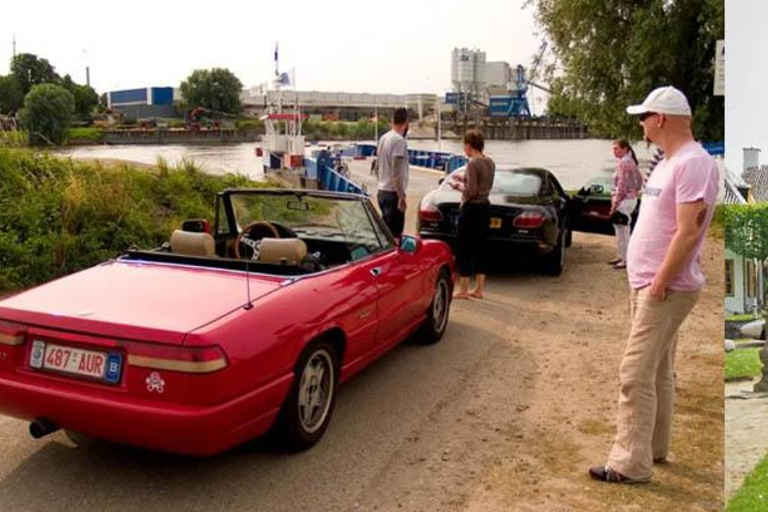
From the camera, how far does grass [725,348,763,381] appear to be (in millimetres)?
2291

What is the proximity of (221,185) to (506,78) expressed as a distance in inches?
2790

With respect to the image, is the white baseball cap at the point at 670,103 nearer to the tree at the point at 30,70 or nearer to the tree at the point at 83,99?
the tree at the point at 30,70

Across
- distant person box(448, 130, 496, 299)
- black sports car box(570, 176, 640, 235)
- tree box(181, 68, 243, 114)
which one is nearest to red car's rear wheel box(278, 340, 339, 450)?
distant person box(448, 130, 496, 299)

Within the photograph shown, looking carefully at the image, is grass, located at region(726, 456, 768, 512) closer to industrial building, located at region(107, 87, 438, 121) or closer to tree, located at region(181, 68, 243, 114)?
industrial building, located at region(107, 87, 438, 121)

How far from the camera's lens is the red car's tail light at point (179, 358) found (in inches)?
130

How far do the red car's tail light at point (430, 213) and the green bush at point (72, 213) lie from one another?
3298mm

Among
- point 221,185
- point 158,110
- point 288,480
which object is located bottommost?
point 288,480

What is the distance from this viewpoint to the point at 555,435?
441cm

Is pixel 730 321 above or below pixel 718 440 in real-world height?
above

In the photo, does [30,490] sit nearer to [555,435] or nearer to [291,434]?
[291,434]

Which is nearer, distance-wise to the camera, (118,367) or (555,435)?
(118,367)

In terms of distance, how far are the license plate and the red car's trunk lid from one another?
95mm

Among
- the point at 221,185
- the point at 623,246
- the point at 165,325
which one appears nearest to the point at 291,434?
the point at 165,325

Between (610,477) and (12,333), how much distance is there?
2986 millimetres
